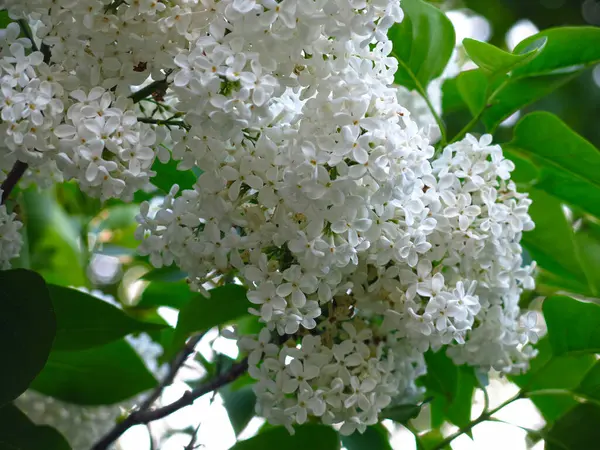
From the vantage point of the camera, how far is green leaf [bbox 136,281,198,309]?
1059mm

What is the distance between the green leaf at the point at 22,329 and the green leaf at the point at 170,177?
20cm

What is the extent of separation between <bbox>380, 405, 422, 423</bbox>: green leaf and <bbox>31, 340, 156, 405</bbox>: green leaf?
0.31 m

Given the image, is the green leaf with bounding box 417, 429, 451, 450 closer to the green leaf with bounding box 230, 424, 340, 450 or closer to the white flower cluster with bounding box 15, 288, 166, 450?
the green leaf with bounding box 230, 424, 340, 450

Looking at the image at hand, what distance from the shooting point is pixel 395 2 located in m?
0.58

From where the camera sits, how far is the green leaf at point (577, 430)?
0.83m

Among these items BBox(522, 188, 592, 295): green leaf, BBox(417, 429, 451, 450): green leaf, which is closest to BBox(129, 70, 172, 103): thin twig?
BBox(522, 188, 592, 295): green leaf

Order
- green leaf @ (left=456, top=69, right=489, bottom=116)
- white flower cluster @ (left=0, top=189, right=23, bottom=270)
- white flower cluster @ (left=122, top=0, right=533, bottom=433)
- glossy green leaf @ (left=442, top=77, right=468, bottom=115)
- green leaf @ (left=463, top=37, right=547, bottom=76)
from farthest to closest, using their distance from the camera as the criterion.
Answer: glossy green leaf @ (left=442, top=77, right=468, bottom=115) < green leaf @ (left=456, top=69, right=489, bottom=116) < green leaf @ (left=463, top=37, right=547, bottom=76) < white flower cluster @ (left=0, top=189, right=23, bottom=270) < white flower cluster @ (left=122, top=0, right=533, bottom=433)

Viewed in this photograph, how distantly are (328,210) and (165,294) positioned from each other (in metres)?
0.59

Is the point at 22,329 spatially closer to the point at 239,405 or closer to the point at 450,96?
the point at 239,405

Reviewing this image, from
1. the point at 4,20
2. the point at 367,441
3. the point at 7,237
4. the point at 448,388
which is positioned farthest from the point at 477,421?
the point at 4,20

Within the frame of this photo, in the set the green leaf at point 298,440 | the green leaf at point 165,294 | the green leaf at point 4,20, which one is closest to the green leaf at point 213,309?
the green leaf at point 298,440

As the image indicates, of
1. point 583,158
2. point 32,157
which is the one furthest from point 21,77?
point 583,158

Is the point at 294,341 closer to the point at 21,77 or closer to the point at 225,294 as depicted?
the point at 225,294

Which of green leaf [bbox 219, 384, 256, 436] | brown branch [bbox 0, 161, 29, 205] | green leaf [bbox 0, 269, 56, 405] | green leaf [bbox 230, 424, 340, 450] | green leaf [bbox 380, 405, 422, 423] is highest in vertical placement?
brown branch [bbox 0, 161, 29, 205]
